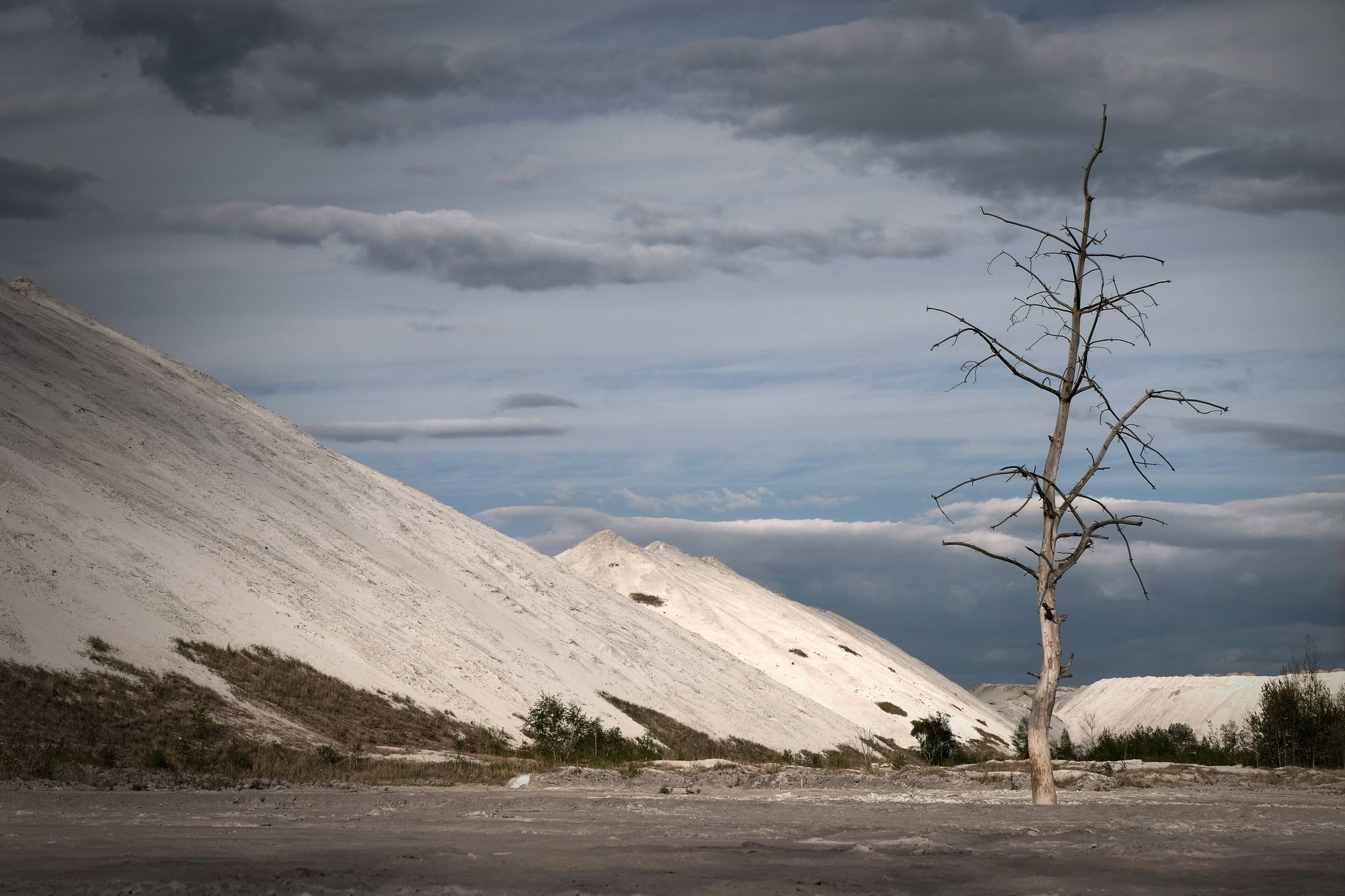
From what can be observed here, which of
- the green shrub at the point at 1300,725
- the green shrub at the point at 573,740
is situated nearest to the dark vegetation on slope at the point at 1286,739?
the green shrub at the point at 1300,725

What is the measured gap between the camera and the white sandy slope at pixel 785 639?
82.1m

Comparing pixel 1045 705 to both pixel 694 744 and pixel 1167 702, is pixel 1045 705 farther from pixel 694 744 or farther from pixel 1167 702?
pixel 1167 702

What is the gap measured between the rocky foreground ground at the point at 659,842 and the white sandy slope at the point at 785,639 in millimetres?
56989

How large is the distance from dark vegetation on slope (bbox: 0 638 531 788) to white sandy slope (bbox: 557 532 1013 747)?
43115 millimetres

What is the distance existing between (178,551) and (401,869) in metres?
39.0

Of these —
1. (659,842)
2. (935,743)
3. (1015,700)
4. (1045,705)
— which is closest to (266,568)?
(935,743)

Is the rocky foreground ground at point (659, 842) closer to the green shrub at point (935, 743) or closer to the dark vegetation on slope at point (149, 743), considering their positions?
the dark vegetation on slope at point (149, 743)

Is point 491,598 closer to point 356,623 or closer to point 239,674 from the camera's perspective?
point 356,623

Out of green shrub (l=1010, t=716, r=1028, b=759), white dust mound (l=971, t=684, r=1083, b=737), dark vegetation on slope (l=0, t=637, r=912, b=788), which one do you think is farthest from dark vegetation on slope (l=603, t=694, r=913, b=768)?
white dust mound (l=971, t=684, r=1083, b=737)

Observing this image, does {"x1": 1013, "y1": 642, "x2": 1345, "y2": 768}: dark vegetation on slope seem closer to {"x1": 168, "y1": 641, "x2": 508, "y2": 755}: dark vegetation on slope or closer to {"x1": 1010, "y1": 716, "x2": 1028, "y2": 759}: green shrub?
{"x1": 1010, "y1": 716, "x2": 1028, "y2": 759}: green shrub

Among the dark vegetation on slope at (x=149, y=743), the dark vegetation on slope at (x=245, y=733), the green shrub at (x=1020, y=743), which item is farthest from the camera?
the green shrub at (x=1020, y=743)

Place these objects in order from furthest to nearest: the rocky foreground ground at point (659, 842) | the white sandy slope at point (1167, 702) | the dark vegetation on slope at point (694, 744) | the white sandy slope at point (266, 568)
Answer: the white sandy slope at point (1167, 702)
the dark vegetation on slope at point (694, 744)
the white sandy slope at point (266, 568)
the rocky foreground ground at point (659, 842)

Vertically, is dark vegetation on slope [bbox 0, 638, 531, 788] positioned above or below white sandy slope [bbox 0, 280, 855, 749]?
below

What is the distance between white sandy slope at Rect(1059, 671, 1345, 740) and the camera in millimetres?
94000
